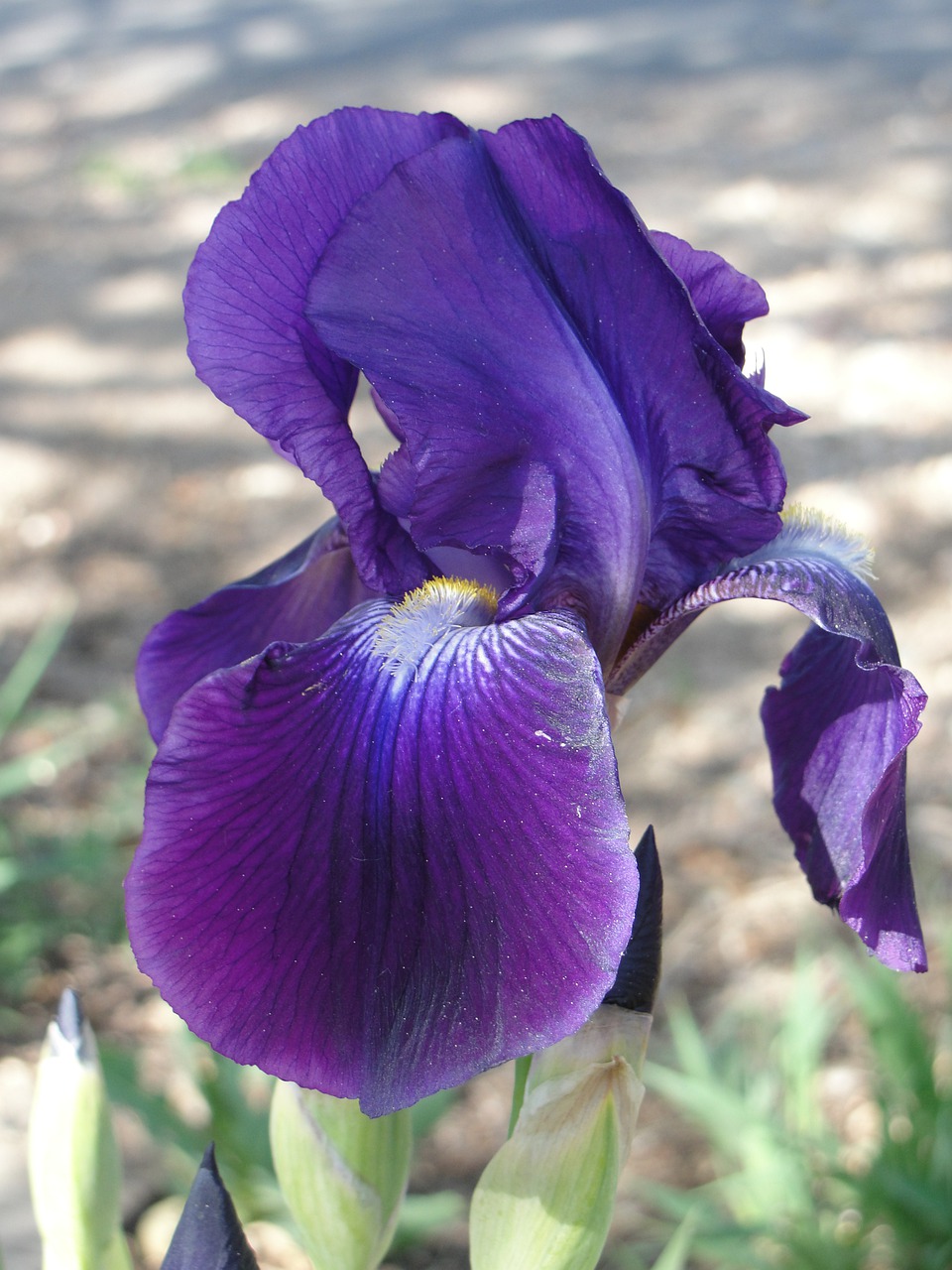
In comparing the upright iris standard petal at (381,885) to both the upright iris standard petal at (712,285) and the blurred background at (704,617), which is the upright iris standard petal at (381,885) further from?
the blurred background at (704,617)

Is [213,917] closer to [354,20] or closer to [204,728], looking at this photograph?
[204,728]

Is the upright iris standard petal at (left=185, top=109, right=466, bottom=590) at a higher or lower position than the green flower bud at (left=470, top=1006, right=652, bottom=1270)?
higher

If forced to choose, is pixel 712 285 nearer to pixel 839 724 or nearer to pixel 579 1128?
pixel 839 724

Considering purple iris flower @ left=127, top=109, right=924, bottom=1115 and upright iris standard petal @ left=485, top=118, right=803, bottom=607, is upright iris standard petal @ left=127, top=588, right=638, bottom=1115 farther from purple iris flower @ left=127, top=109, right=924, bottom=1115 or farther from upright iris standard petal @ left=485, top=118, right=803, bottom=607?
upright iris standard petal @ left=485, top=118, right=803, bottom=607

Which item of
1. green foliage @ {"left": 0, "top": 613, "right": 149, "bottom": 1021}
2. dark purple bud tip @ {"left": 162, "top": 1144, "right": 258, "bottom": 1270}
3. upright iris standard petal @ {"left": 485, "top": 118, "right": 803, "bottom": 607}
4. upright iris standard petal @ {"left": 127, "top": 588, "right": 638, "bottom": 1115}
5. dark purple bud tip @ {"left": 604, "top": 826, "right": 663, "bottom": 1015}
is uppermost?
upright iris standard petal @ {"left": 485, "top": 118, "right": 803, "bottom": 607}

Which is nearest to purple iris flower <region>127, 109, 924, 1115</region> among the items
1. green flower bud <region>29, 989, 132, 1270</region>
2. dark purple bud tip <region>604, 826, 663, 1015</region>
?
dark purple bud tip <region>604, 826, 663, 1015</region>

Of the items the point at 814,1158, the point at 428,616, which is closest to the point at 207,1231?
the point at 428,616
